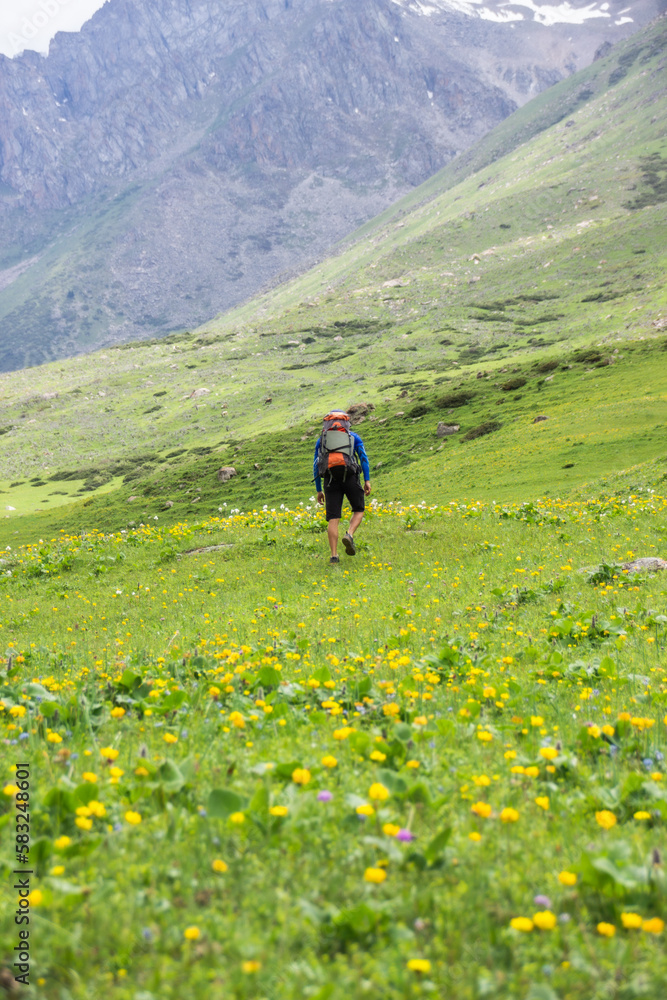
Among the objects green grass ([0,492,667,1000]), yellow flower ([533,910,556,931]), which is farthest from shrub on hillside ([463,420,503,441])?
yellow flower ([533,910,556,931])

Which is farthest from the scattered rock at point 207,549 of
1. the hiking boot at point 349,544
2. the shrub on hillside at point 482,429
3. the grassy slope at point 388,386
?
the shrub on hillside at point 482,429

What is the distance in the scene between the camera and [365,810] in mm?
3496

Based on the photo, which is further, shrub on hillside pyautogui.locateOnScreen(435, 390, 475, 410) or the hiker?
shrub on hillside pyautogui.locateOnScreen(435, 390, 475, 410)

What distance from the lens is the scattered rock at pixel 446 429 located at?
172 feet

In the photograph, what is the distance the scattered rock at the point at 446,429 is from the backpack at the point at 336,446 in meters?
38.5

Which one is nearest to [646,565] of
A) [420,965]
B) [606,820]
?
[606,820]

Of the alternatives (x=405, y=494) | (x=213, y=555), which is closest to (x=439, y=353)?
(x=405, y=494)

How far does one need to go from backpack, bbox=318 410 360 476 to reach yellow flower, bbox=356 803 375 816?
38.1ft

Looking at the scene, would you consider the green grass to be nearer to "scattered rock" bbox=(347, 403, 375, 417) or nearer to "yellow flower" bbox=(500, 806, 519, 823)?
"yellow flower" bbox=(500, 806, 519, 823)

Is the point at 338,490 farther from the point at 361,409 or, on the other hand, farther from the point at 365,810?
the point at 361,409

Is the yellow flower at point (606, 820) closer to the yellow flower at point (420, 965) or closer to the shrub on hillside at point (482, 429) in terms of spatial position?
the yellow flower at point (420, 965)

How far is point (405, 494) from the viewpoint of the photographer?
38.5 meters

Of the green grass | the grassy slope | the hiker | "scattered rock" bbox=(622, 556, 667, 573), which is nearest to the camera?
the green grass

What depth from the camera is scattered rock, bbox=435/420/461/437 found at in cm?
5241
